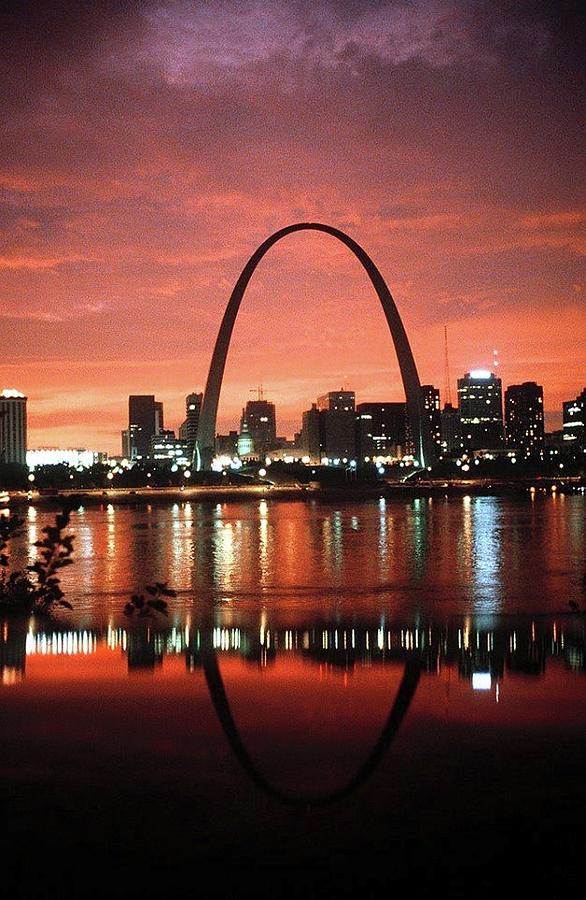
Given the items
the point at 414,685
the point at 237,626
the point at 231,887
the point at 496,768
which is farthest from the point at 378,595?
the point at 231,887

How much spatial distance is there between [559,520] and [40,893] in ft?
123

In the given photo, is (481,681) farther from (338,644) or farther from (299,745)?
(299,745)

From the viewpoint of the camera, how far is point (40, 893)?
486cm

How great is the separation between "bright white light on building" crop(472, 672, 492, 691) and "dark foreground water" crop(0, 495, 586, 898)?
39mm

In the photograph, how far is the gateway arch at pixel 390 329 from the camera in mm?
74281

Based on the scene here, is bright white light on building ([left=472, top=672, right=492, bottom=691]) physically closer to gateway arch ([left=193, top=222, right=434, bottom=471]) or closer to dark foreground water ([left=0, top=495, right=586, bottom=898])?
dark foreground water ([left=0, top=495, right=586, bottom=898])

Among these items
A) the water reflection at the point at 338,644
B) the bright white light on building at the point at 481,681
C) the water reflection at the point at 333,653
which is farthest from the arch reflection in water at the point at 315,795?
the bright white light on building at the point at 481,681

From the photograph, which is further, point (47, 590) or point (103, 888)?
point (47, 590)

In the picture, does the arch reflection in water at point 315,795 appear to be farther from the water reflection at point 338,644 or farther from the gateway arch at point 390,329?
the gateway arch at point 390,329

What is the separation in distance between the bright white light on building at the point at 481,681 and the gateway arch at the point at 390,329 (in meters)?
65.8

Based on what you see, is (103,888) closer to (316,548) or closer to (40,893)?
(40,893)

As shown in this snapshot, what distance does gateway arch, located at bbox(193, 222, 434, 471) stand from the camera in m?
74.3

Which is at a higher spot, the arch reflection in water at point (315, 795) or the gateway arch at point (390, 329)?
the gateway arch at point (390, 329)

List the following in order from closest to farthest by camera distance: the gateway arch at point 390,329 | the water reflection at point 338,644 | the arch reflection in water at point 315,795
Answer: the arch reflection in water at point 315,795, the water reflection at point 338,644, the gateway arch at point 390,329
